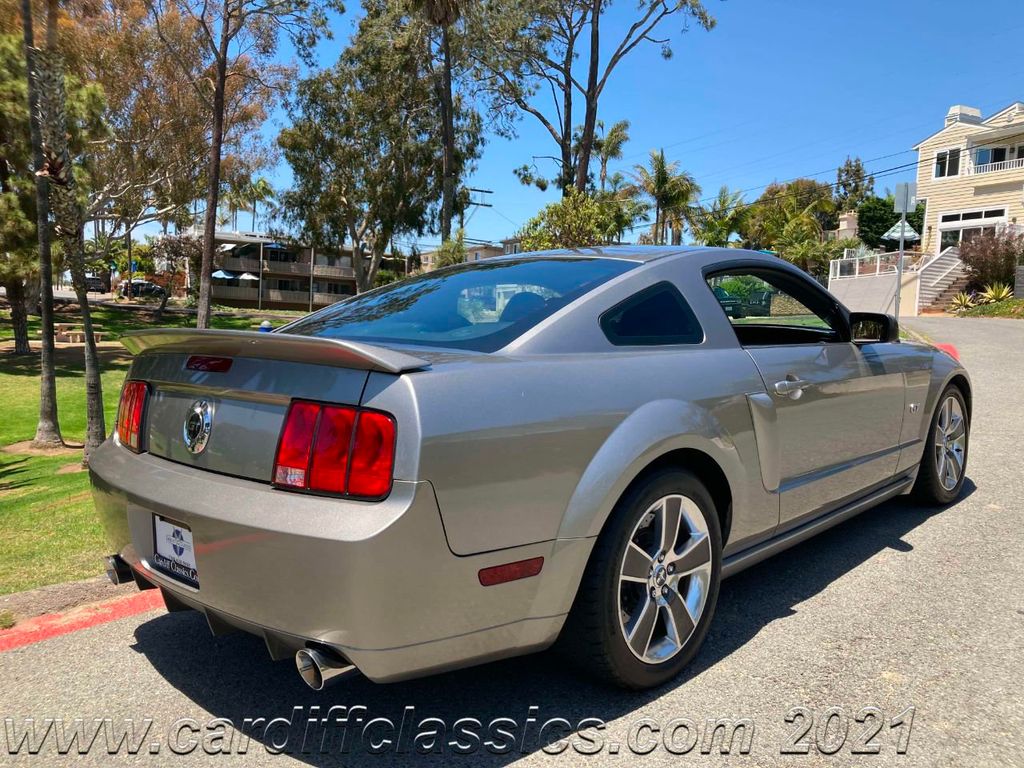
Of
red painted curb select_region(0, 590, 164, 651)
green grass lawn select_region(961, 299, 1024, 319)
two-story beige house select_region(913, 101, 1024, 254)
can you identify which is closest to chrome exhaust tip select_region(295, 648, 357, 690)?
red painted curb select_region(0, 590, 164, 651)

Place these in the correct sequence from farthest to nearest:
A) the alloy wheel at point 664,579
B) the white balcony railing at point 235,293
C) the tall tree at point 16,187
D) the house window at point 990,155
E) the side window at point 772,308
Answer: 1. the white balcony railing at point 235,293
2. the house window at point 990,155
3. the tall tree at point 16,187
4. the side window at point 772,308
5. the alloy wheel at point 664,579

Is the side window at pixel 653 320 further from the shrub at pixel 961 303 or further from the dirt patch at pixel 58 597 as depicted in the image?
the shrub at pixel 961 303

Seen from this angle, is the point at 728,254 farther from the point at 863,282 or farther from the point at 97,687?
the point at 863,282

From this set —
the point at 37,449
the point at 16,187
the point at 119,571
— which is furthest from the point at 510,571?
the point at 16,187

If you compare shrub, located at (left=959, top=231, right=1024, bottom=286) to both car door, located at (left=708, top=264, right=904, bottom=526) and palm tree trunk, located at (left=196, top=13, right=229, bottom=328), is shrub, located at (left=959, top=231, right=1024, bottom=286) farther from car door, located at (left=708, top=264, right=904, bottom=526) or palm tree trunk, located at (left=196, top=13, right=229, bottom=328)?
car door, located at (left=708, top=264, right=904, bottom=526)

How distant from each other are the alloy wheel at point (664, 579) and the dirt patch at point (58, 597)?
7.79 ft

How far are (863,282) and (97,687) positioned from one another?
33.7 metres

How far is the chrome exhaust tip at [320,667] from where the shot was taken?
2082mm

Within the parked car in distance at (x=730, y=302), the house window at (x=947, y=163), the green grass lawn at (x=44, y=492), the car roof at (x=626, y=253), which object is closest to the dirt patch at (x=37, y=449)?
the green grass lawn at (x=44, y=492)

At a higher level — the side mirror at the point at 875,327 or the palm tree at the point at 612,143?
the palm tree at the point at 612,143

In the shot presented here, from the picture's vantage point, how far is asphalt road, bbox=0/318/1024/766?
2395mm

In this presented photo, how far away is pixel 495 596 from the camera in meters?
2.21

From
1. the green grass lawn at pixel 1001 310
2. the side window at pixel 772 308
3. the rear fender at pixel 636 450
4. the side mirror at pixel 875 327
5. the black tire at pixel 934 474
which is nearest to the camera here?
the rear fender at pixel 636 450

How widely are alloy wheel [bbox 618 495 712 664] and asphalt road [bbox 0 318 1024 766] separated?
20 centimetres
